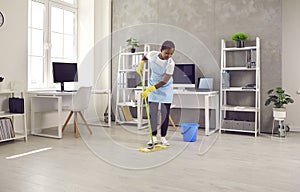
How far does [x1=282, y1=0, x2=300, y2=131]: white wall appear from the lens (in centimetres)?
512

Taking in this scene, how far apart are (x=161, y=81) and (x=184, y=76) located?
1.54 m

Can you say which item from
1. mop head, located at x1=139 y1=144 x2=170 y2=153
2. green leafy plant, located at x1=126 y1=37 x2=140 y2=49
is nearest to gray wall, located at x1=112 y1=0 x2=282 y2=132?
green leafy plant, located at x1=126 y1=37 x2=140 y2=49

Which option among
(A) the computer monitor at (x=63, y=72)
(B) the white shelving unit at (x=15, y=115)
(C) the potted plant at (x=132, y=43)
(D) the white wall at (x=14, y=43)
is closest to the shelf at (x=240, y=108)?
(C) the potted plant at (x=132, y=43)

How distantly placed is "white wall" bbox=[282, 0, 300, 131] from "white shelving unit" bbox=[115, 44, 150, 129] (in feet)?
7.70

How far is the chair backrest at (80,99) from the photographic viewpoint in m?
4.55

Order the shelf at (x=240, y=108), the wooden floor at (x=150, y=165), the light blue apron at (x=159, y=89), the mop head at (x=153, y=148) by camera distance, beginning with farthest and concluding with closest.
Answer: the shelf at (x=240, y=108), the light blue apron at (x=159, y=89), the mop head at (x=153, y=148), the wooden floor at (x=150, y=165)

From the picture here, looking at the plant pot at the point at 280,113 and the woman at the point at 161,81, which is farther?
the plant pot at the point at 280,113

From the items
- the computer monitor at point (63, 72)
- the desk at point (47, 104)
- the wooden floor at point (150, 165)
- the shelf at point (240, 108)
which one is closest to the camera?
the wooden floor at point (150, 165)

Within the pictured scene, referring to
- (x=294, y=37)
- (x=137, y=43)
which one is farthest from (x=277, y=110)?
(x=137, y=43)

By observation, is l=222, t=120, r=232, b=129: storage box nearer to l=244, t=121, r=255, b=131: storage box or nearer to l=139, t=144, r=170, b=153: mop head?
l=244, t=121, r=255, b=131: storage box

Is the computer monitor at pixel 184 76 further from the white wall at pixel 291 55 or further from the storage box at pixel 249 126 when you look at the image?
the white wall at pixel 291 55

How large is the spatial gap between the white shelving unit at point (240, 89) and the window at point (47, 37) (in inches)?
114

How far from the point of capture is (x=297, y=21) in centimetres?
511

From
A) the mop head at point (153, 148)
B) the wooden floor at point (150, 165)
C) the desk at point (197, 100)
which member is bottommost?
the wooden floor at point (150, 165)
